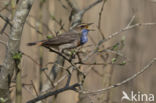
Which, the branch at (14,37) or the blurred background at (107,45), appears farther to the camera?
the blurred background at (107,45)

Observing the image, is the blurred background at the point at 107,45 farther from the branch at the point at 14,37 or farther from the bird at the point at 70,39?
the branch at the point at 14,37

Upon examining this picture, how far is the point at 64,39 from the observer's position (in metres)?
4.17

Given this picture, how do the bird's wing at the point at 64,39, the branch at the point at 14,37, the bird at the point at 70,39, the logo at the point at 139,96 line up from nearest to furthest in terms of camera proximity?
the branch at the point at 14,37
the bird's wing at the point at 64,39
the bird at the point at 70,39
the logo at the point at 139,96

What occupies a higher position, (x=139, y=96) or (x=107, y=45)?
(x=107, y=45)

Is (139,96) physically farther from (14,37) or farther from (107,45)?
(14,37)

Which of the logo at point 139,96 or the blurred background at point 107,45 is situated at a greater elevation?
the blurred background at point 107,45

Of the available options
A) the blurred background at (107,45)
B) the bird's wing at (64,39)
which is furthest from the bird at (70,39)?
the blurred background at (107,45)

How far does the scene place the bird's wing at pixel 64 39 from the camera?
3.88m

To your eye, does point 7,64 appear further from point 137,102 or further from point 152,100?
point 152,100

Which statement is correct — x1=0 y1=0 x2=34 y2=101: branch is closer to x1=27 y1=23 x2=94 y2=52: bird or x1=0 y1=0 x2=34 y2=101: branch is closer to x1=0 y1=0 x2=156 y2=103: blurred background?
x1=27 y1=23 x2=94 y2=52: bird

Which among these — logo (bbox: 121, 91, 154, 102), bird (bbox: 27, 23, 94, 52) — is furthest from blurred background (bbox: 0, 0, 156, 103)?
bird (bbox: 27, 23, 94, 52)

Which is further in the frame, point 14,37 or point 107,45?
point 107,45

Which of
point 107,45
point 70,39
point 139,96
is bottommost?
point 139,96

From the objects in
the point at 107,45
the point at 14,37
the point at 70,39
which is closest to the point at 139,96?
the point at 107,45
